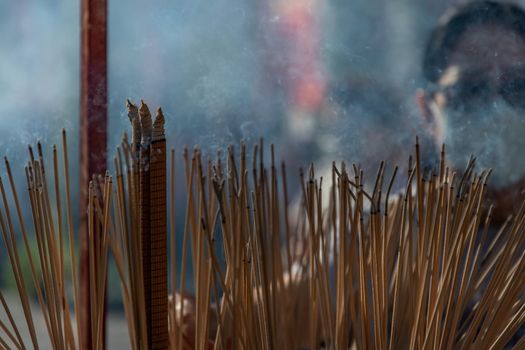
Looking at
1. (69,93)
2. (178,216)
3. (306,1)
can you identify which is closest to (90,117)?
(69,93)

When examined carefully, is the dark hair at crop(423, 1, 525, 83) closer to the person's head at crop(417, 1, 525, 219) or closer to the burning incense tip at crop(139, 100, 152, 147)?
the person's head at crop(417, 1, 525, 219)

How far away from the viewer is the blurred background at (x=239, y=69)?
4.29 ft

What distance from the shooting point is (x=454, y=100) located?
4.37 feet

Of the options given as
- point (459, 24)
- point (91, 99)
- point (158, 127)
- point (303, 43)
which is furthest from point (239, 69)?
point (158, 127)

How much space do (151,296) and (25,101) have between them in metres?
0.61

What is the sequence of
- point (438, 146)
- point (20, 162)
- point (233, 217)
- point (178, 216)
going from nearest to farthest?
1. point (233, 217)
2. point (20, 162)
3. point (438, 146)
4. point (178, 216)

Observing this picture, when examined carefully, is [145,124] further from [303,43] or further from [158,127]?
[303,43]

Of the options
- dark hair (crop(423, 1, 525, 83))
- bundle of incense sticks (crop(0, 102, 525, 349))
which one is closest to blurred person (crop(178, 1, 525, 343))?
dark hair (crop(423, 1, 525, 83))

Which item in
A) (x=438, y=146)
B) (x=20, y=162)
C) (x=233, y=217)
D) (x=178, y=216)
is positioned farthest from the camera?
(x=178, y=216)

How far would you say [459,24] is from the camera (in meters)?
1.33

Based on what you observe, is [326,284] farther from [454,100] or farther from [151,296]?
[454,100]

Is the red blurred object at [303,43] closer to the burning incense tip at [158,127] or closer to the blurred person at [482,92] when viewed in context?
the blurred person at [482,92]

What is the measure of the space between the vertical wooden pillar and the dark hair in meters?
0.53

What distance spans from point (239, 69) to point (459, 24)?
14.2 inches
